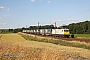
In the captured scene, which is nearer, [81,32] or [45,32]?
[45,32]

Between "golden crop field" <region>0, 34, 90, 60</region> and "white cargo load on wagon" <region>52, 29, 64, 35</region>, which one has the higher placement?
"white cargo load on wagon" <region>52, 29, 64, 35</region>

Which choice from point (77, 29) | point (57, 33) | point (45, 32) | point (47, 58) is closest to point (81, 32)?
point (77, 29)

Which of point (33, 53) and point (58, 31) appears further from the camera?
point (58, 31)

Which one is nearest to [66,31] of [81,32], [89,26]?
[89,26]

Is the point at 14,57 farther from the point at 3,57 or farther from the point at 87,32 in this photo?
the point at 87,32

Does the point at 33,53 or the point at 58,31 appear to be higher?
the point at 58,31

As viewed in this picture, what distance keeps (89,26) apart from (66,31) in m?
20.8

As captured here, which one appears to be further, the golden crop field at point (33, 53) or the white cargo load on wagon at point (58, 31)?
the white cargo load on wagon at point (58, 31)

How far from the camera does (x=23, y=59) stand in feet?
38.2

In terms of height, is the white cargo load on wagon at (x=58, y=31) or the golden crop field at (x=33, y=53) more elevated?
the white cargo load on wagon at (x=58, y=31)

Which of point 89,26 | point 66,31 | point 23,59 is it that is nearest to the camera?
point 23,59

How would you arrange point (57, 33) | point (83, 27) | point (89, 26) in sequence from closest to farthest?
1. point (57, 33)
2. point (89, 26)
3. point (83, 27)

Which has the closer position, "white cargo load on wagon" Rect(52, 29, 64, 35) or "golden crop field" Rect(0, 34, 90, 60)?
"golden crop field" Rect(0, 34, 90, 60)

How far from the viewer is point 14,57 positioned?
40.2ft
